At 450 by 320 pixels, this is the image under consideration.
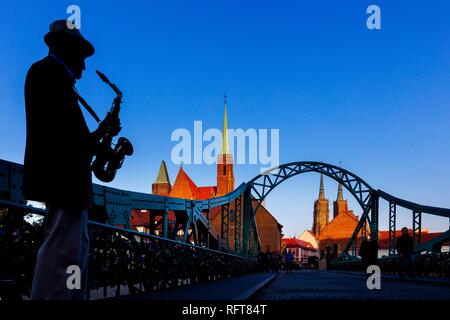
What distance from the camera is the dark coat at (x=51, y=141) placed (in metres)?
3.29

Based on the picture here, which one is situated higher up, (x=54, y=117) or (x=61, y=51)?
(x=61, y=51)

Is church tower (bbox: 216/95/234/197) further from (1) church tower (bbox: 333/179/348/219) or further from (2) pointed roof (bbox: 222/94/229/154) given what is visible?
(1) church tower (bbox: 333/179/348/219)

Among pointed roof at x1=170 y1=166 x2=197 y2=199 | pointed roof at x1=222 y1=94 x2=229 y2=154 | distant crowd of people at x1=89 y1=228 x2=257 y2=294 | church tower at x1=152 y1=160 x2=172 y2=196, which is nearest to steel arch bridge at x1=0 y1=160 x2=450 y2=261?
distant crowd of people at x1=89 y1=228 x2=257 y2=294

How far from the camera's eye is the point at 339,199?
5827 inches

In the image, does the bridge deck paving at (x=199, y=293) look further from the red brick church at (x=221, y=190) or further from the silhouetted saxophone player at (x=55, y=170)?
the red brick church at (x=221, y=190)

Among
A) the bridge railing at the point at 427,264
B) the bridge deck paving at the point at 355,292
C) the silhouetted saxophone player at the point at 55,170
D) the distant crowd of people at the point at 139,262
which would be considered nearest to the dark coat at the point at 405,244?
the bridge railing at the point at 427,264

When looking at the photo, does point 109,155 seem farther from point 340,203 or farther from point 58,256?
point 340,203

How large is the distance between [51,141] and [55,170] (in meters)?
0.16

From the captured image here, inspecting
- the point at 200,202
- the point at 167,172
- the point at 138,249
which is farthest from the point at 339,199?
the point at 138,249

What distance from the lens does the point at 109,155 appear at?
12.8ft

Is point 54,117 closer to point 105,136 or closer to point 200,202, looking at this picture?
point 105,136

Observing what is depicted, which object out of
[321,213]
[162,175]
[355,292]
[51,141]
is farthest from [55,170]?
[321,213]
